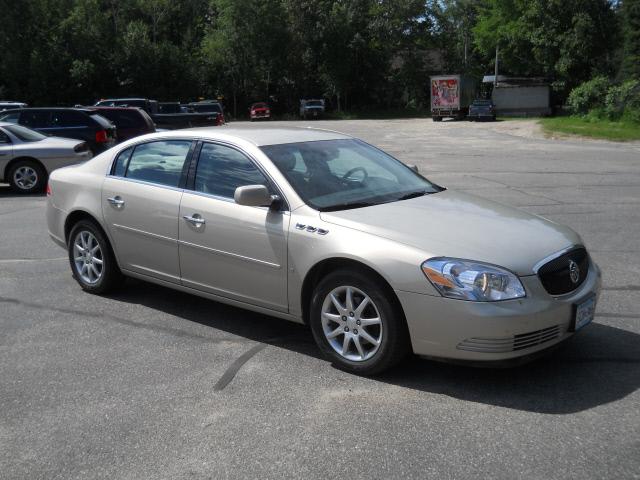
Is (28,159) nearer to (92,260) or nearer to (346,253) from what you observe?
(92,260)

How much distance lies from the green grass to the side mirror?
27149 millimetres

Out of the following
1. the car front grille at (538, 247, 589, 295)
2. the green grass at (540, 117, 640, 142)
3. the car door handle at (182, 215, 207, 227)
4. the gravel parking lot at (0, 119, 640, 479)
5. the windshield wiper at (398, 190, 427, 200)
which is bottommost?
the green grass at (540, 117, 640, 142)

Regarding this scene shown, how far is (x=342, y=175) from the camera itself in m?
5.38

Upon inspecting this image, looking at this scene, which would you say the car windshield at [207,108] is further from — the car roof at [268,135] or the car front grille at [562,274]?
the car front grille at [562,274]

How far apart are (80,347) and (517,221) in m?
3.26

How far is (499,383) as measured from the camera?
4359mm

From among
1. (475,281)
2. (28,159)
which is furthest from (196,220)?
(28,159)

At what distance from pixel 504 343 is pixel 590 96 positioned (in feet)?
125

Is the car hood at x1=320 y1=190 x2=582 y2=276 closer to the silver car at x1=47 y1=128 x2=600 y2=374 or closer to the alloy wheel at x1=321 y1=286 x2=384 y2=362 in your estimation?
the silver car at x1=47 y1=128 x2=600 y2=374

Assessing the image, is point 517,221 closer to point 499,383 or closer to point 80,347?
point 499,383

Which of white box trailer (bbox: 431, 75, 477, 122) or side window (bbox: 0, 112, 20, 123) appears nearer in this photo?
side window (bbox: 0, 112, 20, 123)

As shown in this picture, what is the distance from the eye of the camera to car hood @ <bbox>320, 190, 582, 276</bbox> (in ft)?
13.8

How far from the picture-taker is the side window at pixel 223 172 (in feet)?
17.1

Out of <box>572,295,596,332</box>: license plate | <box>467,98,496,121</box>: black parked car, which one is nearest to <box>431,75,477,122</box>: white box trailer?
<box>467,98,496,121</box>: black parked car
